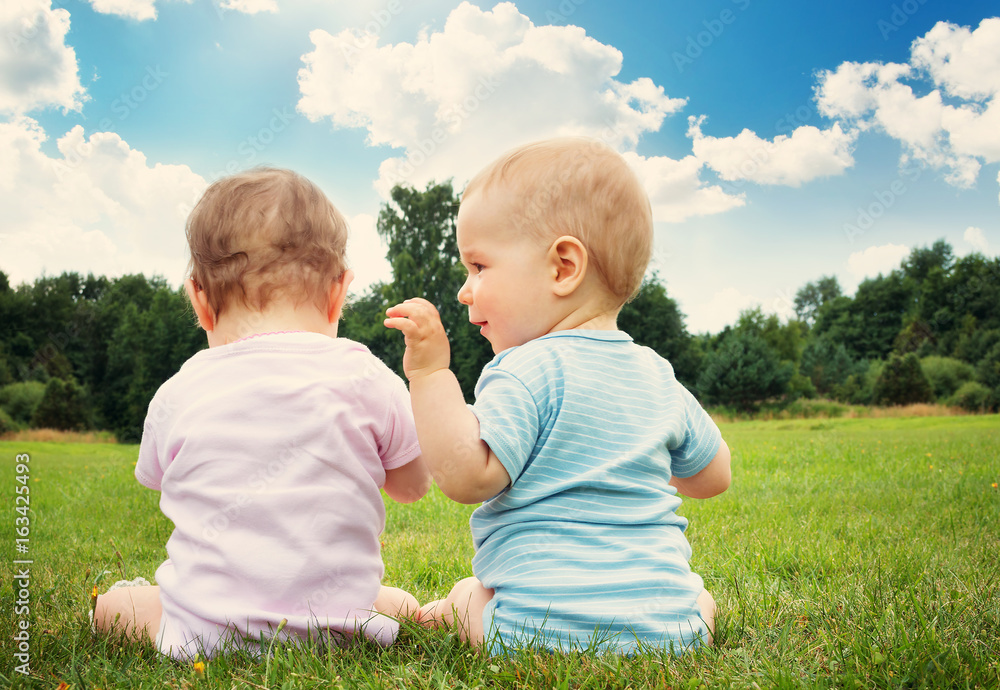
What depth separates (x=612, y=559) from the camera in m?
1.56

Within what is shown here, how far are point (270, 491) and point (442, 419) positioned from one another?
538 mm

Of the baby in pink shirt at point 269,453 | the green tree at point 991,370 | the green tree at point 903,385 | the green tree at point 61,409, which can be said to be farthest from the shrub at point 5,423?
the green tree at point 991,370

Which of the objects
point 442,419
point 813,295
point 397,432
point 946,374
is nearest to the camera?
point 442,419

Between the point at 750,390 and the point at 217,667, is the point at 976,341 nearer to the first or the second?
the point at 750,390

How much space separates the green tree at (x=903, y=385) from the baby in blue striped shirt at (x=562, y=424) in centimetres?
3018

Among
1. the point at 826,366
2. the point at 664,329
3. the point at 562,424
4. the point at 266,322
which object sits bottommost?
the point at 562,424

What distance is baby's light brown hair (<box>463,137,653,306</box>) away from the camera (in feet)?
5.71

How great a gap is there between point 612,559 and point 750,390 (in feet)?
98.3

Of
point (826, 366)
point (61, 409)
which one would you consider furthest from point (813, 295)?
point (61, 409)

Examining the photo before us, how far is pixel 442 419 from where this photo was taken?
1.49 meters

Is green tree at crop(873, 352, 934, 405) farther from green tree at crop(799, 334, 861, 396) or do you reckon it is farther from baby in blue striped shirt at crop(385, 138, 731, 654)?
baby in blue striped shirt at crop(385, 138, 731, 654)

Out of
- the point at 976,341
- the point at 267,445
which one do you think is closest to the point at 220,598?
the point at 267,445

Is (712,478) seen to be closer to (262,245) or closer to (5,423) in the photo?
(262,245)

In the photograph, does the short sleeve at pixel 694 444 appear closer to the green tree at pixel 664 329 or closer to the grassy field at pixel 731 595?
the grassy field at pixel 731 595
